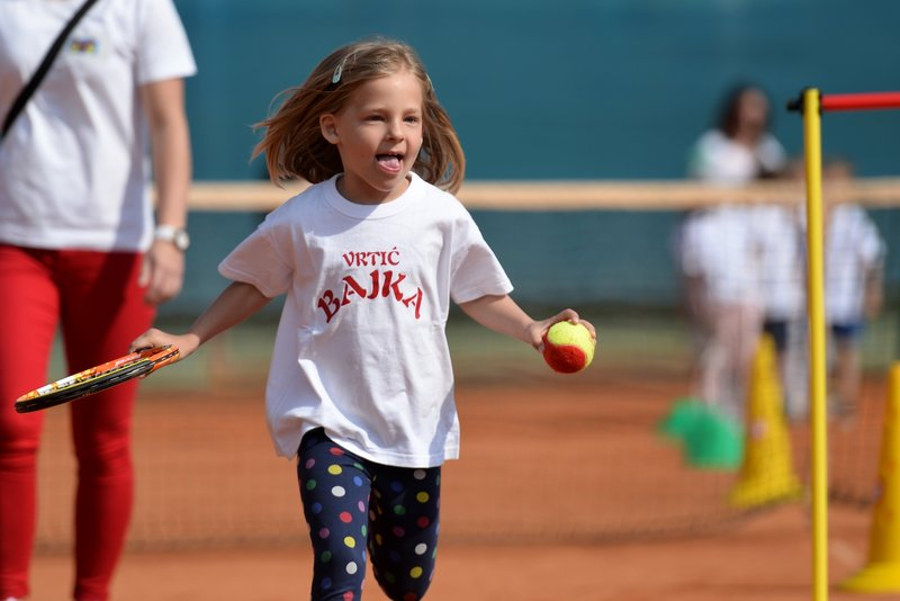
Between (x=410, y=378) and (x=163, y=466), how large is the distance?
20.6ft

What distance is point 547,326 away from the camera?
3.35 metres

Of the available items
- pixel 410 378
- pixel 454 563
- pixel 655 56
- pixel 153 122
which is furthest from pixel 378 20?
pixel 410 378

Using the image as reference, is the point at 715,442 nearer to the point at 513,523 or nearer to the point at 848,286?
the point at 513,523

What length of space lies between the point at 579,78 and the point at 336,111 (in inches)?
456

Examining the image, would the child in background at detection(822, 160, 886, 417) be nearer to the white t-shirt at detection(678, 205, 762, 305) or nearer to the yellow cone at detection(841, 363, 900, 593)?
the white t-shirt at detection(678, 205, 762, 305)

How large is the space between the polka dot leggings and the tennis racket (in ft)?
1.46

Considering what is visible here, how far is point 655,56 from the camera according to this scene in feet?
48.7

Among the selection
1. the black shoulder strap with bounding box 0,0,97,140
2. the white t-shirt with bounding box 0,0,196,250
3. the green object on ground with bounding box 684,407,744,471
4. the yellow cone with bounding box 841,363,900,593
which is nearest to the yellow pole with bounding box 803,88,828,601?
the yellow cone with bounding box 841,363,900,593

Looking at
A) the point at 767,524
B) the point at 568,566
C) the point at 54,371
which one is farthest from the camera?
the point at 54,371

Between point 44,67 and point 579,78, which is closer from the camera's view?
point 44,67

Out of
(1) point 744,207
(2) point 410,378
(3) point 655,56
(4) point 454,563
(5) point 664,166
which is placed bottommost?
(4) point 454,563

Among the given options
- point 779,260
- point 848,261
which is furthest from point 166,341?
point 848,261

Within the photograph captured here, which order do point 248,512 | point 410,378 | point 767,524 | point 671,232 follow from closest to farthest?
point 410,378 < point 767,524 < point 248,512 < point 671,232

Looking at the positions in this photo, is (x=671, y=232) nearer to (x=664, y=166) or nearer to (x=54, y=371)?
(x=664, y=166)
